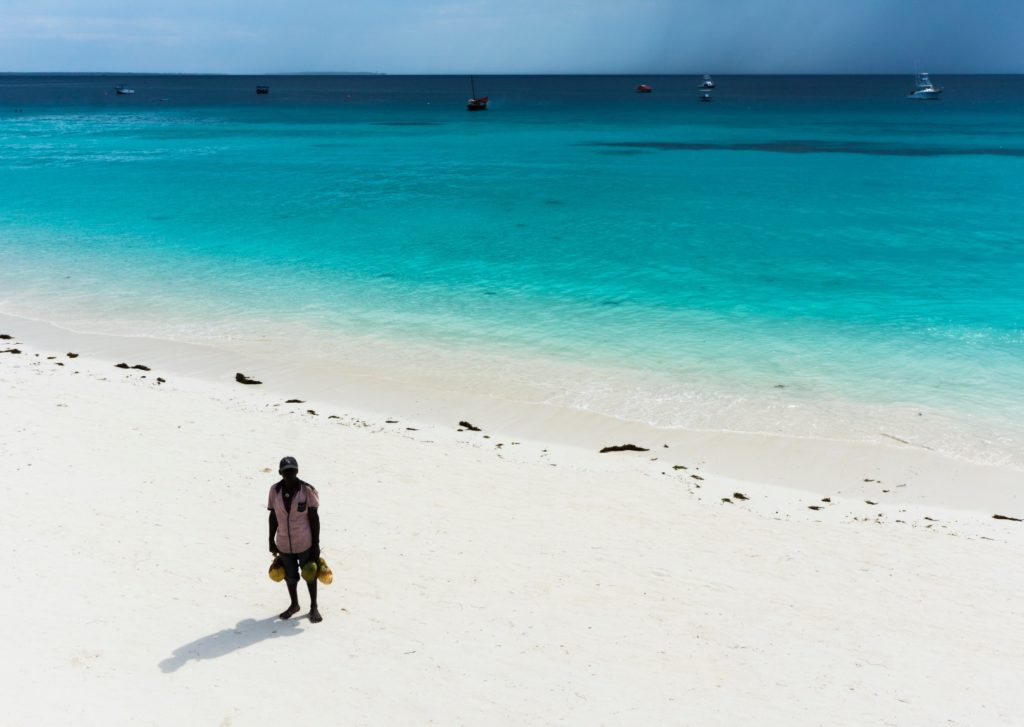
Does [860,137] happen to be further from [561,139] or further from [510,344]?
[510,344]

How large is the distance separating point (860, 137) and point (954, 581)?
7059 cm

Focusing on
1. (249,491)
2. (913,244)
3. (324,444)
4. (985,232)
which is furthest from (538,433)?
(985,232)

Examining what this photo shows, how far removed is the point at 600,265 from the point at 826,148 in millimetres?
42156

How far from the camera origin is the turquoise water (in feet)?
57.7

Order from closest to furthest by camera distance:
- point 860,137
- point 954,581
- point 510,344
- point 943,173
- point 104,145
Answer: point 954,581 → point 510,344 → point 943,173 → point 104,145 → point 860,137

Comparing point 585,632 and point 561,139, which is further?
point 561,139

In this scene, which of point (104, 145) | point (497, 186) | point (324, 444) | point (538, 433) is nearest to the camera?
point (324, 444)

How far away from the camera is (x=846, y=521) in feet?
37.7

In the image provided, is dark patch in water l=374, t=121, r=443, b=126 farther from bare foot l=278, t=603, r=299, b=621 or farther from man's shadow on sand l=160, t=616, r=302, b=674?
man's shadow on sand l=160, t=616, r=302, b=674

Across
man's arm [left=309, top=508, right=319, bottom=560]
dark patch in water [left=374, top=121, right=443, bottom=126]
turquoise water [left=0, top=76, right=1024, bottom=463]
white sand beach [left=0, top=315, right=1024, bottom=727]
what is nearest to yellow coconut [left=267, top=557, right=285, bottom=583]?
man's arm [left=309, top=508, right=319, bottom=560]

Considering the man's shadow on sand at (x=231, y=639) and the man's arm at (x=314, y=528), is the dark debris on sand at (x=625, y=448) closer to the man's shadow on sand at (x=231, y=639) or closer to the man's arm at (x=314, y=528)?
the man's arm at (x=314, y=528)

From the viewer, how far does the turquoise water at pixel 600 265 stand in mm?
17578

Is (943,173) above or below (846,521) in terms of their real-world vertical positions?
above

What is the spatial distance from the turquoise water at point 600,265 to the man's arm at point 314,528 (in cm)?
849
